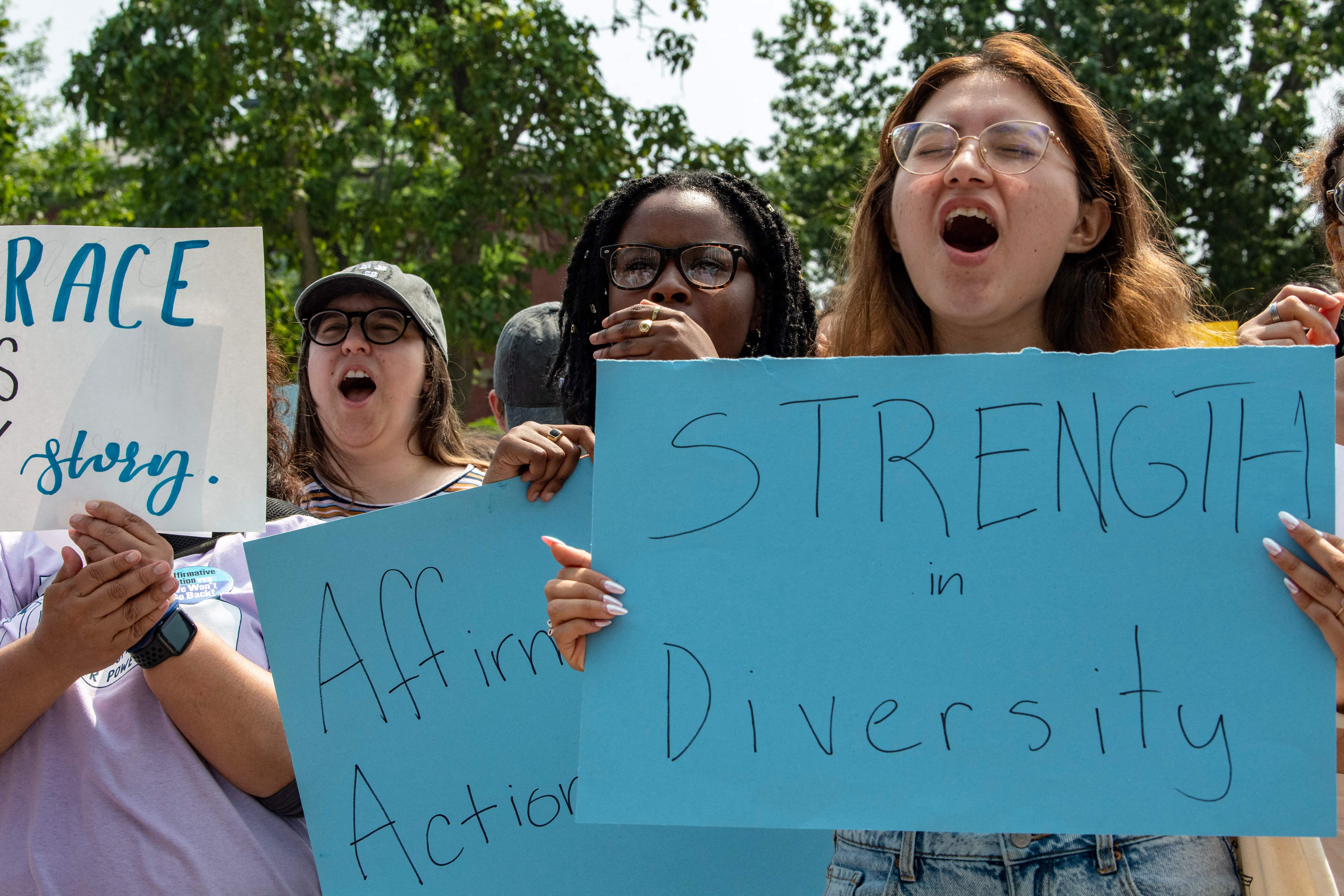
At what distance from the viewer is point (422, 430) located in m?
2.68

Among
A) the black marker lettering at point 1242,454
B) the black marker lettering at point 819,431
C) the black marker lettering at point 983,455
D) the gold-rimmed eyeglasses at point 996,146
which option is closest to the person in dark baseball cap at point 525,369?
the gold-rimmed eyeglasses at point 996,146

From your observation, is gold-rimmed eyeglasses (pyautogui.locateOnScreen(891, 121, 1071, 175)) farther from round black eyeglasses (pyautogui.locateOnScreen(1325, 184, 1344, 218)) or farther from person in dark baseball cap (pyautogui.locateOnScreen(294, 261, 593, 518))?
person in dark baseball cap (pyautogui.locateOnScreen(294, 261, 593, 518))

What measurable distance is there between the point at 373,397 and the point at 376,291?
0.84 ft

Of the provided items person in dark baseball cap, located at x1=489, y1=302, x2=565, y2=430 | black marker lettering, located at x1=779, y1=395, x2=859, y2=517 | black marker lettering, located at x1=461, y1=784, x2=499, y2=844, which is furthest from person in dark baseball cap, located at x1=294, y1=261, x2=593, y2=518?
black marker lettering, located at x1=779, y1=395, x2=859, y2=517

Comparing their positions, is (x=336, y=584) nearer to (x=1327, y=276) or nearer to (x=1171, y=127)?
(x=1327, y=276)

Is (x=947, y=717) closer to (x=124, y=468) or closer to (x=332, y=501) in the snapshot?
(x=124, y=468)

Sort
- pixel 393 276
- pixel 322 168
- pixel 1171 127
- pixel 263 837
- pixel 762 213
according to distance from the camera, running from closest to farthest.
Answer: pixel 263 837 < pixel 762 213 < pixel 393 276 < pixel 322 168 < pixel 1171 127

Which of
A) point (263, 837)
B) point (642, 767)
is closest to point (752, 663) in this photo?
point (642, 767)

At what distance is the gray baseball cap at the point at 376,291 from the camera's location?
2.56 m

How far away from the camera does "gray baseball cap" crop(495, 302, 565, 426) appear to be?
312 centimetres

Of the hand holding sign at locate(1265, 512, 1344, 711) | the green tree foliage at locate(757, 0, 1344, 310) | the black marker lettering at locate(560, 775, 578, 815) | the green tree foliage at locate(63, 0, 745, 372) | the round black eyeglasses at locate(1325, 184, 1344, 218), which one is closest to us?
the hand holding sign at locate(1265, 512, 1344, 711)

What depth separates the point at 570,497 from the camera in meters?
1.75

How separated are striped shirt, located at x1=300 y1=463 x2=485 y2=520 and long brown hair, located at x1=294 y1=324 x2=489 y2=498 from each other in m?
0.03

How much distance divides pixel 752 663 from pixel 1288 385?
2.58ft
